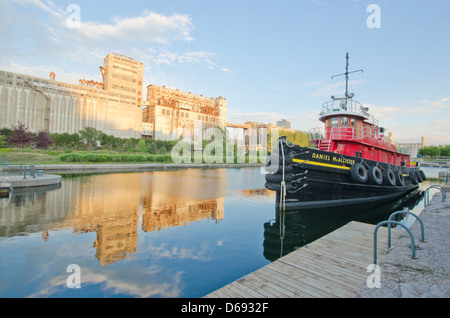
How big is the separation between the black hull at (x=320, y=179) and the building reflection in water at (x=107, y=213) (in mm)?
3664

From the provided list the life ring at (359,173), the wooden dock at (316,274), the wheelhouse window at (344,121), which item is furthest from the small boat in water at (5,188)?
the wheelhouse window at (344,121)

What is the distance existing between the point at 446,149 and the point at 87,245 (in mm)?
138272

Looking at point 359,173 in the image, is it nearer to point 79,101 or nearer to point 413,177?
point 413,177

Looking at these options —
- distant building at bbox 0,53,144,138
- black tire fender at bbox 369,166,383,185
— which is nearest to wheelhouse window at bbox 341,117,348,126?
black tire fender at bbox 369,166,383,185

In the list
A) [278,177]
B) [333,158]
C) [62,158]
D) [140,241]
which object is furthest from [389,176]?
[62,158]

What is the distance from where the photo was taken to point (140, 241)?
742 centimetres

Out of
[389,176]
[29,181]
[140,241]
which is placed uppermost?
[389,176]

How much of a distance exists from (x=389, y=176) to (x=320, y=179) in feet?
23.7

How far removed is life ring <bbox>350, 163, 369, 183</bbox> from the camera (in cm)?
1316

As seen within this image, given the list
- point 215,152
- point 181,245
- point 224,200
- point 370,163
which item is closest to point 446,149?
point 215,152

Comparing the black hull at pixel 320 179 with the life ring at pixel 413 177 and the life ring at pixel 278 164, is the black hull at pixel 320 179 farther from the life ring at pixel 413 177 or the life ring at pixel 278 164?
the life ring at pixel 413 177

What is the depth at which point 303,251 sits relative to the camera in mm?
5586
